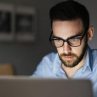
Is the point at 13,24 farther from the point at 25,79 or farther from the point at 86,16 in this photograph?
the point at 25,79

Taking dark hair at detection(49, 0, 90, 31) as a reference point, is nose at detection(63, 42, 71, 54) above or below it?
below

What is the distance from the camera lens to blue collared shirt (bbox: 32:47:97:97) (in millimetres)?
1090

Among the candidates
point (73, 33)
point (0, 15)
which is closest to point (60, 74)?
point (73, 33)

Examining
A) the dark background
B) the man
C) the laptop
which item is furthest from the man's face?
the laptop

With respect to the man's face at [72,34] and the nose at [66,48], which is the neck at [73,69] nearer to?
the man's face at [72,34]

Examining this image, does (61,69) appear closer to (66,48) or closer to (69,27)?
(66,48)

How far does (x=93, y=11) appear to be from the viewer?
1417 mm

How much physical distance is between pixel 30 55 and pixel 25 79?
130 cm

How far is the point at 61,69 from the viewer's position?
3.89 feet

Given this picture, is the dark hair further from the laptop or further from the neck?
the laptop

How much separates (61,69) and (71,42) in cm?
17

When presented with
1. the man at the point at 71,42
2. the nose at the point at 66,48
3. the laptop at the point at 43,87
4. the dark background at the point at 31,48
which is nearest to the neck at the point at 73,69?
the man at the point at 71,42

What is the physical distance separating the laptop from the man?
25.1 inches

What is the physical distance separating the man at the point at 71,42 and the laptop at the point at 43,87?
0.64 meters
